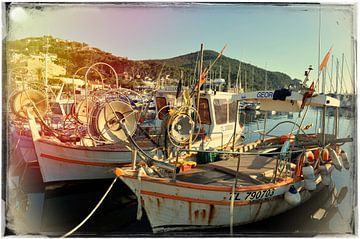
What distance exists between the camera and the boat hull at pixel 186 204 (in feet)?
11.5

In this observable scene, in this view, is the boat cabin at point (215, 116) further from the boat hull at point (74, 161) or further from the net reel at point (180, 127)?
the boat hull at point (74, 161)

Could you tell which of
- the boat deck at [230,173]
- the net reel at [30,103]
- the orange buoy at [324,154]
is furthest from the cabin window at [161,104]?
the orange buoy at [324,154]

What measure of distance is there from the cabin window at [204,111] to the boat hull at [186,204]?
291 cm

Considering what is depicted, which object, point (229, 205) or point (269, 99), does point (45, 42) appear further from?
point (269, 99)

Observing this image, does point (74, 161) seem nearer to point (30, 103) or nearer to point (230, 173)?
point (30, 103)

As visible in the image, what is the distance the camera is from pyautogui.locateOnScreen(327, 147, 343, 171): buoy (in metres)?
4.85

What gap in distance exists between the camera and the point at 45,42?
357 centimetres

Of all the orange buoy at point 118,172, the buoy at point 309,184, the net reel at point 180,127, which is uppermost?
the net reel at point 180,127

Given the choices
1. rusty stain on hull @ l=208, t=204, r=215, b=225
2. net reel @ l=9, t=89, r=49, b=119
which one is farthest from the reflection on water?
net reel @ l=9, t=89, r=49, b=119

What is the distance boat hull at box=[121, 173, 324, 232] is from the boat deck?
10.7 inches

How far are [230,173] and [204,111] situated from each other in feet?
8.18

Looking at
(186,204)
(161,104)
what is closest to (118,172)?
(186,204)

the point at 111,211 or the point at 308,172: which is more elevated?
the point at 308,172

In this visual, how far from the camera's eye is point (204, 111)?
254 inches
